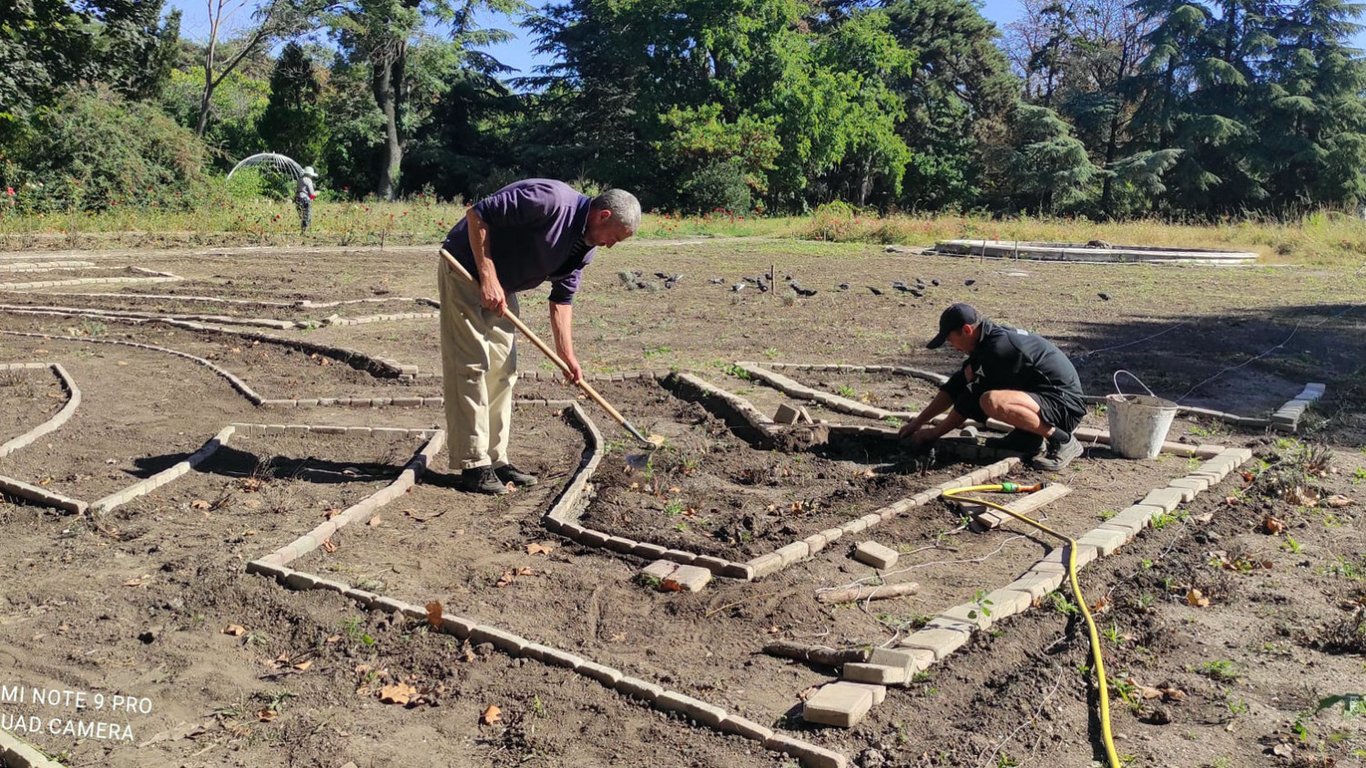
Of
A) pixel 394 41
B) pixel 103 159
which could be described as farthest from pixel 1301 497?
pixel 394 41

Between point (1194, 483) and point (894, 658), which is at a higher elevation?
point (1194, 483)

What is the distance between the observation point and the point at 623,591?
14.6 feet

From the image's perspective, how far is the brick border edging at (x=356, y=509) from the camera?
15.0 ft

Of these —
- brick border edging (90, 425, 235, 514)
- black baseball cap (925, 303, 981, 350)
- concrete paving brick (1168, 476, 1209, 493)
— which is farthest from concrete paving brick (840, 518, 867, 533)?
brick border edging (90, 425, 235, 514)

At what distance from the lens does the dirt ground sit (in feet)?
10.9

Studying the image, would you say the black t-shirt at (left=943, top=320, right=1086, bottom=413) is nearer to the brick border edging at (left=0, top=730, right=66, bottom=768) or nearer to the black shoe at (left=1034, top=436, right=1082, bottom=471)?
the black shoe at (left=1034, top=436, right=1082, bottom=471)

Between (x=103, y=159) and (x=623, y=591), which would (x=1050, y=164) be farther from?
(x=623, y=591)

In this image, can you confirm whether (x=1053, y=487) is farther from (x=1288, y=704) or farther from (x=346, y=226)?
(x=346, y=226)

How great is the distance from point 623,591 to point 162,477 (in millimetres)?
2800

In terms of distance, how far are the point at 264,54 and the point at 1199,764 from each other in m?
44.1

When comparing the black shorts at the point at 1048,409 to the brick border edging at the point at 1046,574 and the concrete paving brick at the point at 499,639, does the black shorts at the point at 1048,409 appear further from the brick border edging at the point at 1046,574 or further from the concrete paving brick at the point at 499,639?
the concrete paving brick at the point at 499,639

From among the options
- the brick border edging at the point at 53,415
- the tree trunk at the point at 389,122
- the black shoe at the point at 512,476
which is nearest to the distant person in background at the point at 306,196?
the brick border edging at the point at 53,415

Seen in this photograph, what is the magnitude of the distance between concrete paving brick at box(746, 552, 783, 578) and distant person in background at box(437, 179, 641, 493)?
1.78m

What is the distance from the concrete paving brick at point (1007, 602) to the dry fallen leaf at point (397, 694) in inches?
83.5
